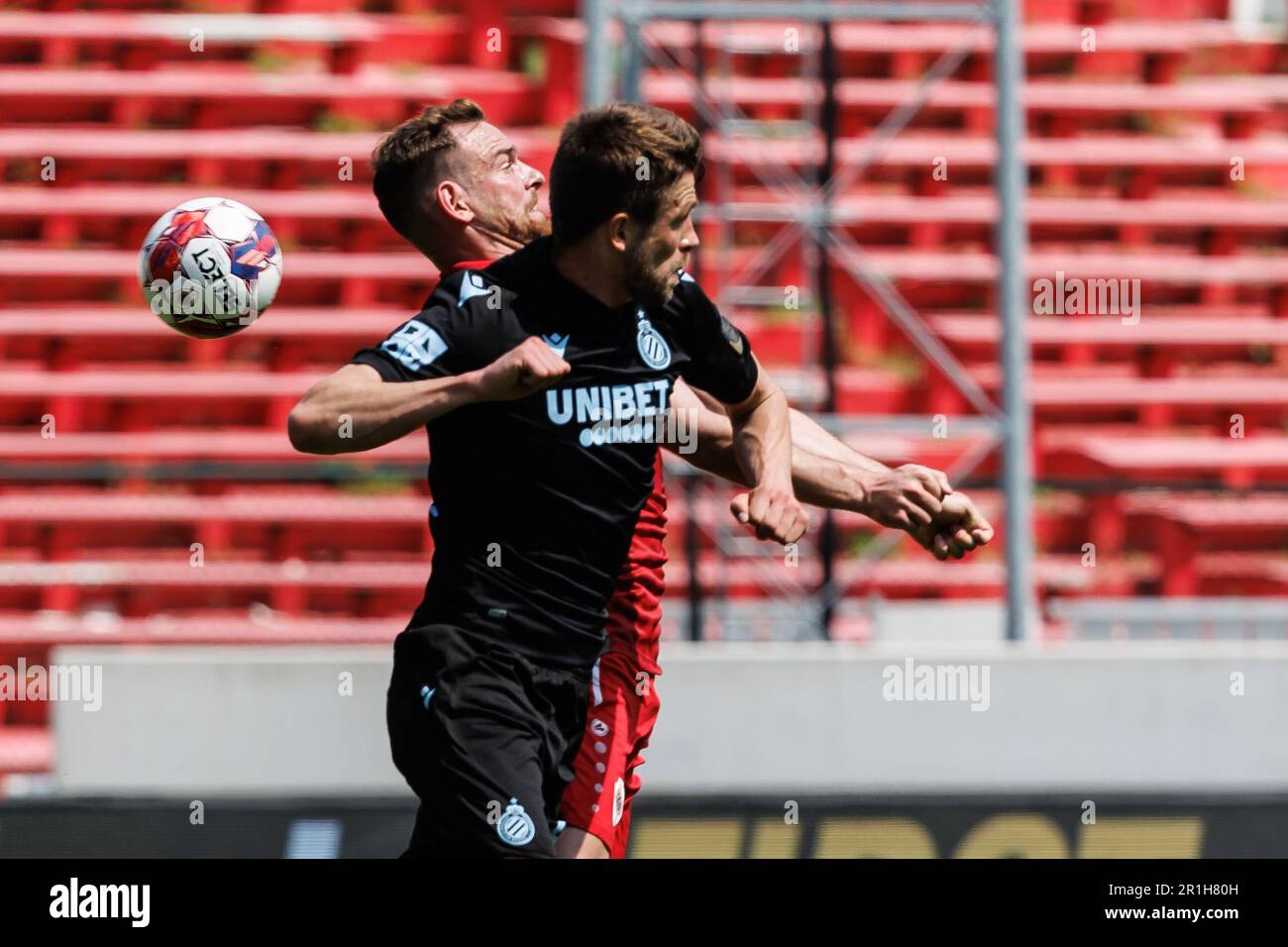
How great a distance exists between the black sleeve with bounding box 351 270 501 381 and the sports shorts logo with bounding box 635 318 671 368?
0.33m

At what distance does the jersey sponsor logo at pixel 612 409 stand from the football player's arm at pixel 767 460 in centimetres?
22

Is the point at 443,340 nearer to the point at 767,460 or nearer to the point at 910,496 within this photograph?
the point at 767,460

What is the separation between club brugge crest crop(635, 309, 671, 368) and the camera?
368 centimetres

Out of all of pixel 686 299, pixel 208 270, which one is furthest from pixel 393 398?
pixel 208 270

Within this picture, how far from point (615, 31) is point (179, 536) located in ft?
14.5

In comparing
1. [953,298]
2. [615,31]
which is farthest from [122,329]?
[953,298]

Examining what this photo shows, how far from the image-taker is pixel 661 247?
11.6 feet

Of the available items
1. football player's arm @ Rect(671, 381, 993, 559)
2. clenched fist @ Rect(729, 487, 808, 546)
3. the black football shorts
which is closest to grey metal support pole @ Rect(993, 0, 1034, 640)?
football player's arm @ Rect(671, 381, 993, 559)

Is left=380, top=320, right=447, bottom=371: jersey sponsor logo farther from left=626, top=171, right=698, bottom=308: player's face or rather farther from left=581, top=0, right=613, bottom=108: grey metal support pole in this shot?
left=581, top=0, right=613, bottom=108: grey metal support pole

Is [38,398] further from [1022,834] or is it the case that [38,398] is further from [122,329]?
[1022,834]

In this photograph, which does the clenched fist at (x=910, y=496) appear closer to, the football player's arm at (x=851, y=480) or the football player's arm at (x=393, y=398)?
the football player's arm at (x=851, y=480)

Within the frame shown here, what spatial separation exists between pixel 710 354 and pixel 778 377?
272 inches

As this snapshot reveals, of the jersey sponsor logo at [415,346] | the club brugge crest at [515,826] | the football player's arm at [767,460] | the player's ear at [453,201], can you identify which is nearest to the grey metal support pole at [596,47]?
the player's ear at [453,201]

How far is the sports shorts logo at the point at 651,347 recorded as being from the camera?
12.1 ft
